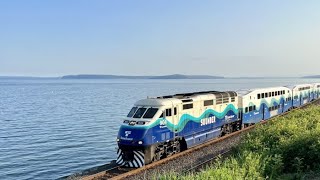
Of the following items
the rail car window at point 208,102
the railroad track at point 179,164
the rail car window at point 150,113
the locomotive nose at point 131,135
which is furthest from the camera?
the rail car window at point 208,102

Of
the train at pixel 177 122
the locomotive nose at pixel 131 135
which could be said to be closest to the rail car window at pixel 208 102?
the train at pixel 177 122

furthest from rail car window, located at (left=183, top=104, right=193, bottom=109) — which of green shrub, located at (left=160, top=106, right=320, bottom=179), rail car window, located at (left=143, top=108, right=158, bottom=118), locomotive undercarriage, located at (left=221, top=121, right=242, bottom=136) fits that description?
locomotive undercarriage, located at (left=221, top=121, right=242, bottom=136)

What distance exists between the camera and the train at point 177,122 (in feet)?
68.2

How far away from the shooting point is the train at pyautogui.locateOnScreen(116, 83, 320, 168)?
2078cm

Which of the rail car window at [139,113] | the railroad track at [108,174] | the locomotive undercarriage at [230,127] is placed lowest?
the railroad track at [108,174]

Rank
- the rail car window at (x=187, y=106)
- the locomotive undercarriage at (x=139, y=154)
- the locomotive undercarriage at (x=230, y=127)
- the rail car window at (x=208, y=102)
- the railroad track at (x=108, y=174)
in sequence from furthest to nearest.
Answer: the locomotive undercarriage at (x=230, y=127), the rail car window at (x=208, y=102), the rail car window at (x=187, y=106), the locomotive undercarriage at (x=139, y=154), the railroad track at (x=108, y=174)

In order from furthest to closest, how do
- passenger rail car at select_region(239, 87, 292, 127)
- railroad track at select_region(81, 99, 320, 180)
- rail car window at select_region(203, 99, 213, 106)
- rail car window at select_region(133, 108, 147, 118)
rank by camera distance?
passenger rail car at select_region(239, 87, 292, 127) → rail car window at select_region(203, 99, 213, 106) → rail car window at select_region(133, 108, 147, 118) → railroad track at select_region(81, 99, 320, 180)

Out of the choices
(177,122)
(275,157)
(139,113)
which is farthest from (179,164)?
(275,157)

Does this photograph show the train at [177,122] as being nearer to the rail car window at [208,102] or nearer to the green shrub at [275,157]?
the rail car window at [208,102]

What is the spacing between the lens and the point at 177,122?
23.3 m

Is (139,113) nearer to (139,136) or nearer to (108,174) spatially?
(139,136)

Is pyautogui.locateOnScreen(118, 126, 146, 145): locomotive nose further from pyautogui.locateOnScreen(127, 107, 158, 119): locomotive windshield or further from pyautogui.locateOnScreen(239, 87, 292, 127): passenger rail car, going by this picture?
pyautogui.locateOnScreen(239, 87, 292, 127): passenger rail car

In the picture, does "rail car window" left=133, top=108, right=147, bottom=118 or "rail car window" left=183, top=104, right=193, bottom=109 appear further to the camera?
"rail car window" left=183, top=104, right=193, bottom=109

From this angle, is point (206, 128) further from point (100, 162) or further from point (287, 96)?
point (287, 96)
